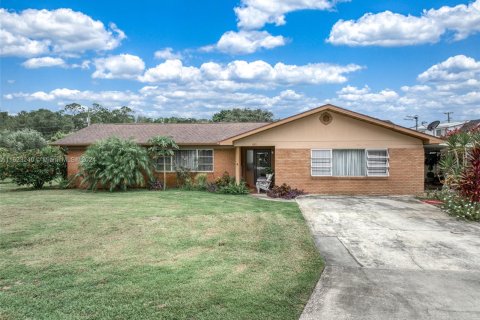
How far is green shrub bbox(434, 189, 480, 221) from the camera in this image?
10562 mm

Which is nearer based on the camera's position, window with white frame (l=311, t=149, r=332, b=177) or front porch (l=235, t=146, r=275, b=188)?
window with white frame (l=311, t=149, r=332, b=177)

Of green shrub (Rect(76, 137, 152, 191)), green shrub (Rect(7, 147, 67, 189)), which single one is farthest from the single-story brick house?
green shrub (Rect(7, 147, 67, 189))

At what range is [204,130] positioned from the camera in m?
19.9

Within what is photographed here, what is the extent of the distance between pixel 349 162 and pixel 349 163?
45mm

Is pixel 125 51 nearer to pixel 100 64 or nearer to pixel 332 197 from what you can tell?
pixel 100 64

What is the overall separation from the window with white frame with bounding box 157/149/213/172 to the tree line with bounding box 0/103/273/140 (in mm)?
37654

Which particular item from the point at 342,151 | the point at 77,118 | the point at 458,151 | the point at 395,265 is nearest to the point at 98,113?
the point at 77,118

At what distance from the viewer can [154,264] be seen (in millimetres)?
6105

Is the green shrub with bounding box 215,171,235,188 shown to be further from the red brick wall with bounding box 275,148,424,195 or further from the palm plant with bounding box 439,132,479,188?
the palm plant with bounding box 439,132,479,188

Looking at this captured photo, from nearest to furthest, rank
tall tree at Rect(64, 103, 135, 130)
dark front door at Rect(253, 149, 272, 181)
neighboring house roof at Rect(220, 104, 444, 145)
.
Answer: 1. neighboring house roof at Rect(220, 104, 444, 145)
2. dark front door at Rect(253, 149, 272, 181)
3. tall tree at Rect(64, 103, 135, 130)

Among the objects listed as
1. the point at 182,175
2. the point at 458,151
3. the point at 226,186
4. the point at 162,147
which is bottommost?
the point at 226,186

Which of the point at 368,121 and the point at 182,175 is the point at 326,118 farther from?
the point at 182,175

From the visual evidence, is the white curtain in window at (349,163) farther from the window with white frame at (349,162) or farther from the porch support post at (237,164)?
the porch support post at (237,164)

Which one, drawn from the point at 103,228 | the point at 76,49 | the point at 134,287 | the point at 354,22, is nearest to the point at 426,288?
the point at 134,287
